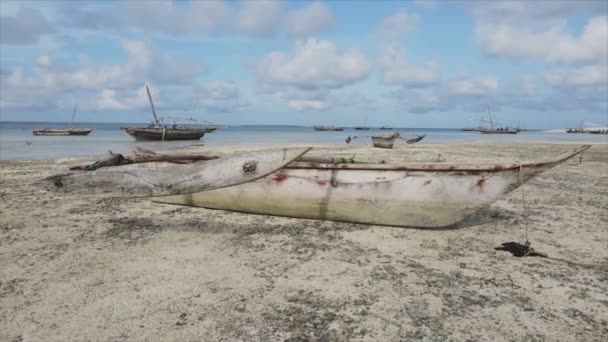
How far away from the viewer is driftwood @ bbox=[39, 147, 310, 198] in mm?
4719

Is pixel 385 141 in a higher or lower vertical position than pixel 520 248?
higher

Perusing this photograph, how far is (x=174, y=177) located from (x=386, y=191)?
2844 millimetres

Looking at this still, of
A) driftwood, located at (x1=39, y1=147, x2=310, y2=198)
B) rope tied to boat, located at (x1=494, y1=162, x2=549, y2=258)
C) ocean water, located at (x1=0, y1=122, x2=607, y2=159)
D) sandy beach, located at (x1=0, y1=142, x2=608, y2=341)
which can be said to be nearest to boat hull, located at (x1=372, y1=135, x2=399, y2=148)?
ocean water, located at (x1=0, y1=122, x2=607, y2=159)

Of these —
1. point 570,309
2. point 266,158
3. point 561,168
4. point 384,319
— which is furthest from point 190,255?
point 561,168

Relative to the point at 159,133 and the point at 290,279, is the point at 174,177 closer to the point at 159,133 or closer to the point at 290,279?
the point at 290,279

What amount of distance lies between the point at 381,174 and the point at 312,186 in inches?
40.3

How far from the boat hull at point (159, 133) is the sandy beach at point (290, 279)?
2790 cm

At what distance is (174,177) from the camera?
490 centimetres

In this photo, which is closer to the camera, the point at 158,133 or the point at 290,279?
the point at 290,279

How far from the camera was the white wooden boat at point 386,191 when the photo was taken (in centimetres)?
497

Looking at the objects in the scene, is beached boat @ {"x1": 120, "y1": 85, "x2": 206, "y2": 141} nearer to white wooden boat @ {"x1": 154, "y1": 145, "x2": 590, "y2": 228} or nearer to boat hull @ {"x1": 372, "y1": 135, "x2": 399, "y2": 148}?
boat hull @ {"x1": 372, "y1": 135, "x2": 399, "y2": 148}

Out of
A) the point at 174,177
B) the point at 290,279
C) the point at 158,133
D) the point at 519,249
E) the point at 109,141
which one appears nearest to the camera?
the point at 290,279

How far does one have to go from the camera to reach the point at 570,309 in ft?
11.0

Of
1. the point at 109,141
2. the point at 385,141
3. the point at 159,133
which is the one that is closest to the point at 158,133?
the point at 159,133
